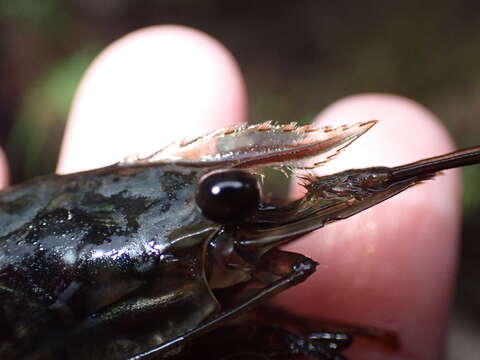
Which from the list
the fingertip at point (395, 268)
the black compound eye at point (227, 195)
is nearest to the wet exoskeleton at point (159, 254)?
the black compound eye at point (227, 195)

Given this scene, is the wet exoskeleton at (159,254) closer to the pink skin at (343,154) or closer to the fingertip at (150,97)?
the pink skin at (343,154)

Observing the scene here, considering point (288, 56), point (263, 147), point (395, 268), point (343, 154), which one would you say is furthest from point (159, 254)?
point (288, 56)

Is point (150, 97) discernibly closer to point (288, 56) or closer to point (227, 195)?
point (227, 195)

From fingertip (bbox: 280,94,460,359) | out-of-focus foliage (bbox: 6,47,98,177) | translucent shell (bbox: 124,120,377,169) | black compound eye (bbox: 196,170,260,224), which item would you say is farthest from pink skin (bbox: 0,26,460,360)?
out-of-focus foliage (bbox: 6,47,98,177)

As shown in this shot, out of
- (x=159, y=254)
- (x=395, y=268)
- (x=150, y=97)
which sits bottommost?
(x=395, y=268)

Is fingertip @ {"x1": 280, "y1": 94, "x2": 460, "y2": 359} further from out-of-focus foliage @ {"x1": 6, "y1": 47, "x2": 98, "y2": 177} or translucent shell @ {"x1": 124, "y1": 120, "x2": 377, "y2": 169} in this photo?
out-of-focus foliage @ {"x1": 6, "y1": 47, "x2": 98, "y2": 177}

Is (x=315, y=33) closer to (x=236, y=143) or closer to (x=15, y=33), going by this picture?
(x=15, y=33)
